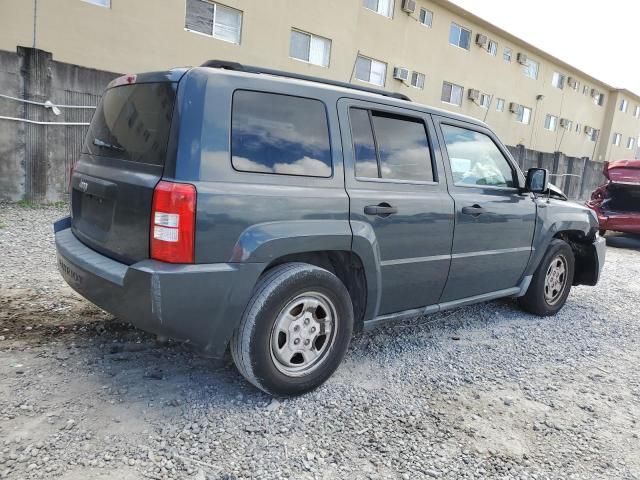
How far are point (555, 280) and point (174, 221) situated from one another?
4.18 metres

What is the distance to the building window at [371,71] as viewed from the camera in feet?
52.2

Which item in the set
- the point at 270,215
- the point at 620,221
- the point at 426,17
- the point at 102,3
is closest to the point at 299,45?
the point at 102,3

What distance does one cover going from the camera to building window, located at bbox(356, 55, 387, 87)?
1591cm

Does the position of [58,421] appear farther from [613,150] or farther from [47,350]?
[613,150]

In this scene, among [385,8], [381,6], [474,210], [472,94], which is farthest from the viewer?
[472,94]

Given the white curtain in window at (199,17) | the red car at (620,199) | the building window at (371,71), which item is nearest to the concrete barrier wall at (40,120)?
the white curtain in window at (199,17)

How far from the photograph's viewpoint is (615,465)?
98.7 inches

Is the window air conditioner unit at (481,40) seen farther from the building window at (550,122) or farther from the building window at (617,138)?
the building window at (617,138)

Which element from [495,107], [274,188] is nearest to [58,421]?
[274,188]

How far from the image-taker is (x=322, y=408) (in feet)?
9.15

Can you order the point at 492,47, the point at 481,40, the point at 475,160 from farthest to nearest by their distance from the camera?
the point at 492,47 → the point at 481,40 → the point at 475,160

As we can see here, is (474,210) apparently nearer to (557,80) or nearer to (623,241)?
(623,241)

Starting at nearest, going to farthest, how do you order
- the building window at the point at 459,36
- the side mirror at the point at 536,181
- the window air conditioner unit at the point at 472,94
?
the side mirror at the point at 536,181 < the building window at the point at 459,36 < the window air conditioner unit at the point at 472,94

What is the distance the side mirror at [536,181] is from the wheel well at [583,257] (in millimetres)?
1174
